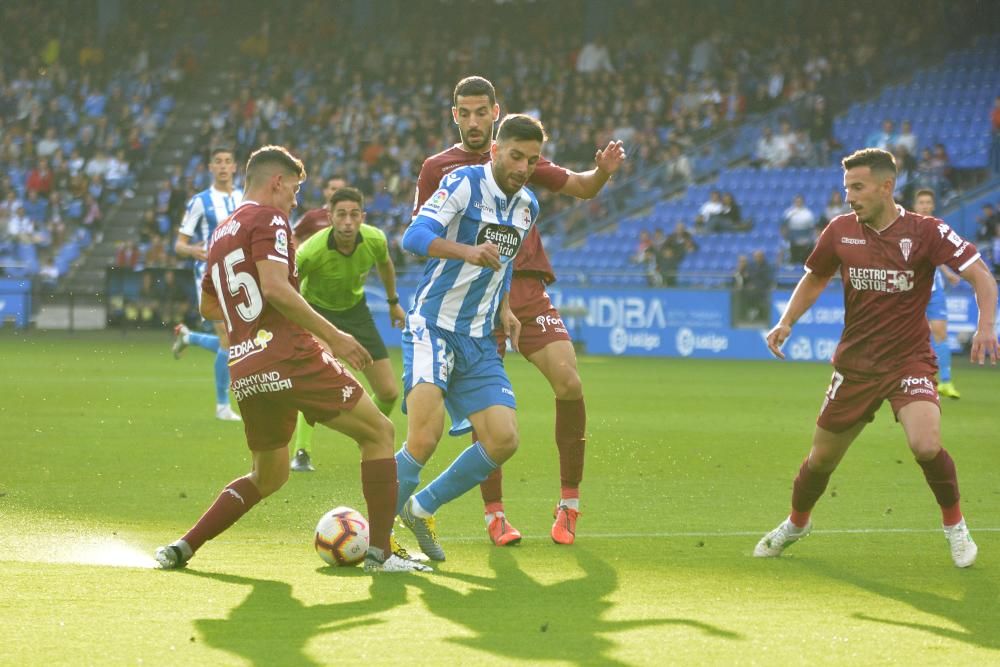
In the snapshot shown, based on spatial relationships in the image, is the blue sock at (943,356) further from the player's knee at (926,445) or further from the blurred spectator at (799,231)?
the blurred spectator at (799,231)

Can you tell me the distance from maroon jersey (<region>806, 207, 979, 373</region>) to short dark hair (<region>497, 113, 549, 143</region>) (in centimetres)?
158

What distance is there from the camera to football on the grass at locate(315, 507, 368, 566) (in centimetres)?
698

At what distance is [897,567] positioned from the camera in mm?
7137

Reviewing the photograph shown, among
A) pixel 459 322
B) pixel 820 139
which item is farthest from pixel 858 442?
pixel 820 139

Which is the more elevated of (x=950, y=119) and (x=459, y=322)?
(x=950, y=119)

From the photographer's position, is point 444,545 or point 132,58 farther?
point 132,58

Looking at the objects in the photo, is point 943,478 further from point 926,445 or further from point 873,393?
point 873,393

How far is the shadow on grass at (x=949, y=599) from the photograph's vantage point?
18.6 feet

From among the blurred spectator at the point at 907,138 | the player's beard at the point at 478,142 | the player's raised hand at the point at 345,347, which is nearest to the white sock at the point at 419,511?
the player's raised hand at the point at 345,347

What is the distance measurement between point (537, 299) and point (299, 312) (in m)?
2.33

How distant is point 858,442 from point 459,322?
22.2 ft

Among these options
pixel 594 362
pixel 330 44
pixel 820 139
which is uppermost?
pixel 330 44

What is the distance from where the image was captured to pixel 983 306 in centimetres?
711

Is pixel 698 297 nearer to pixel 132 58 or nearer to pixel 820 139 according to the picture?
pixel 820 139
